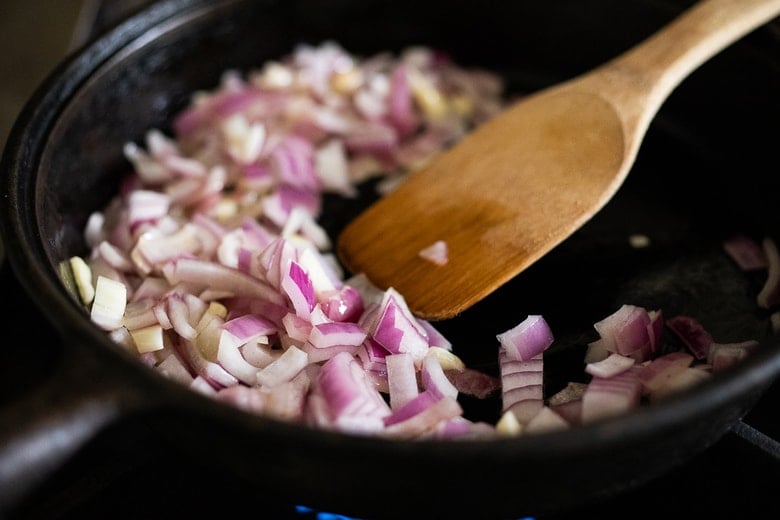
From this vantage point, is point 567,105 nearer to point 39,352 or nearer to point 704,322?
point 704,322

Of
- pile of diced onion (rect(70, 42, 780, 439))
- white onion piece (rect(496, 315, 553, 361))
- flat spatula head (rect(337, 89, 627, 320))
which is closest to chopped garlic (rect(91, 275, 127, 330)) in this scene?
pile of diced onion (rect(70, 42, 780, 439))

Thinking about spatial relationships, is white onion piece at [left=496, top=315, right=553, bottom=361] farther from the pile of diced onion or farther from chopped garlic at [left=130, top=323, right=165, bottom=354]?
chopped garlic at [left=130, top=323, right=165, bottom=354]

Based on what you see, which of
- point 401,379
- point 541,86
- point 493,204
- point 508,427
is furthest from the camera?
point 541,86

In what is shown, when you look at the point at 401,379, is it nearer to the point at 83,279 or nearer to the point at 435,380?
the point at 435,380

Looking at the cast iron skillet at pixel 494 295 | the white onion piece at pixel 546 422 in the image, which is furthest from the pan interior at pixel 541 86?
the white onion piece at pixel 546 422

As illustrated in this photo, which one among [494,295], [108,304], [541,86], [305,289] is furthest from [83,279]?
[541,86]
